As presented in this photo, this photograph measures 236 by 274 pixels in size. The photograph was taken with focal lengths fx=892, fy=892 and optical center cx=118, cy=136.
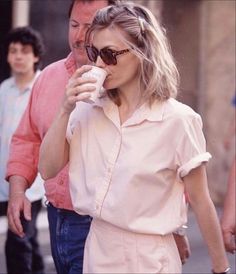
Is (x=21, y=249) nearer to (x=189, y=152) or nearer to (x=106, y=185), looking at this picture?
(x=106, y=185)

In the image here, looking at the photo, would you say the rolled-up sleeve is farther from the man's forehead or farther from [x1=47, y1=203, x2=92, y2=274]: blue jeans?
the man's forehead

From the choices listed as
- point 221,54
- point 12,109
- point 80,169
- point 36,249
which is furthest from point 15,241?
point 221,54

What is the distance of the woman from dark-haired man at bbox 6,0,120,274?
0.54 meters

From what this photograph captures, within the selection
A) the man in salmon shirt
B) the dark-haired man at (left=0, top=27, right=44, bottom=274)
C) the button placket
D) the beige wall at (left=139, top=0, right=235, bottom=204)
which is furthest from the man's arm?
the beige wall at (left=139, top=0, right=235, bottom=204)

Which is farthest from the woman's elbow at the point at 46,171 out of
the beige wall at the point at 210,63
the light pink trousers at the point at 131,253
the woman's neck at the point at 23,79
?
the beige wall at the point at 210,63

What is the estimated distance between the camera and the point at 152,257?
3.05 m

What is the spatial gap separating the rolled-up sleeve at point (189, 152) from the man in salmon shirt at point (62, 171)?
630mm

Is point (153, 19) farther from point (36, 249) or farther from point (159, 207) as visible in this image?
point (36, 249)

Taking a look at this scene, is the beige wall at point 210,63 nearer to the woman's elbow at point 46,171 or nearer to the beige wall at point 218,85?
the beige wall at point 218,85

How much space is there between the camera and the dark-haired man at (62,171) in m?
3.74

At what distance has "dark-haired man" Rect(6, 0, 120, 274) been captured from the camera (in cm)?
374

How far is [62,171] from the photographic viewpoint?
A: 3760mm

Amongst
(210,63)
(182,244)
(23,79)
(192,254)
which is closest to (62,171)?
(182,244)

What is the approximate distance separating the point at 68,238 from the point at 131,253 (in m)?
0.74
